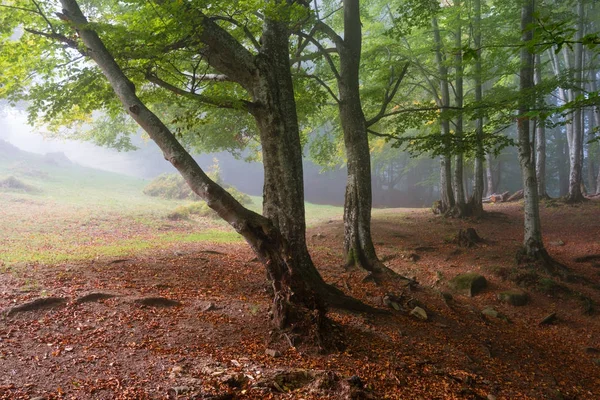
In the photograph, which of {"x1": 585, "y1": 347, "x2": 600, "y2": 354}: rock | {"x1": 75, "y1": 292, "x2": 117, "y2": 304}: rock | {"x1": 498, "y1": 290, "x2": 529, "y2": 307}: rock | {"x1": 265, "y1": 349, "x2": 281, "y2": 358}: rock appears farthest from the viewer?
{"x1": 498, "y1": 290, "x2": 529, "y2": 307}: rock

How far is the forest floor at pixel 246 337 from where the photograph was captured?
11.8 feet

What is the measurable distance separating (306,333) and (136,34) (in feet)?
16.5

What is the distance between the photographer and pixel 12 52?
20.3ft

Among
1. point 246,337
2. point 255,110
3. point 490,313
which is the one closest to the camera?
point 246,337

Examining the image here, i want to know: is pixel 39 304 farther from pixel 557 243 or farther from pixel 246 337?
pixel 557 243

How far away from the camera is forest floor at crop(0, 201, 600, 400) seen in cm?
360

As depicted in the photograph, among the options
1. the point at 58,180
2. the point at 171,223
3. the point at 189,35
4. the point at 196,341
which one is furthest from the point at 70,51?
the point at 58,180

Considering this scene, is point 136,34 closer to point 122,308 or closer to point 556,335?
point 122,308

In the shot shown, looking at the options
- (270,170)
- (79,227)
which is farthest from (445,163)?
(79,227)

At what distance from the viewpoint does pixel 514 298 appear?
8641 millimetres

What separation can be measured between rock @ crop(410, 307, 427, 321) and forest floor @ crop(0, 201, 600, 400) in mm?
175

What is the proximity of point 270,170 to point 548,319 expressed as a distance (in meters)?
7.06

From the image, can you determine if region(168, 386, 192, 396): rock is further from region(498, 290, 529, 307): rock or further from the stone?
the stone

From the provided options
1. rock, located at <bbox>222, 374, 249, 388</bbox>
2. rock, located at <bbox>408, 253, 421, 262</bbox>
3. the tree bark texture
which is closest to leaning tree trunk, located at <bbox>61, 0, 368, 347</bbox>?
rock, located at <bbox>222, 374, 249, 388</bbox>
